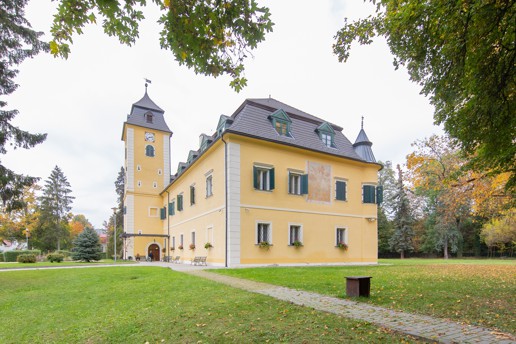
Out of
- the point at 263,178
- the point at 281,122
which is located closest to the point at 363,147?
the point at 281,122

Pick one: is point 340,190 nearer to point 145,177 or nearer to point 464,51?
point 464,51

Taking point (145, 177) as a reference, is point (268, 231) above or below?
below

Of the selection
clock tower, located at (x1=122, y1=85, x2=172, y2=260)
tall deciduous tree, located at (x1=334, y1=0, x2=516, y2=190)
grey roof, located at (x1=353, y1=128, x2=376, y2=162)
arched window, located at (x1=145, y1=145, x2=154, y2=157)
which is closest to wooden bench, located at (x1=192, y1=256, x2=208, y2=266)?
clock tower, located at (x1=122, y1=85, x2=172, y2=260)

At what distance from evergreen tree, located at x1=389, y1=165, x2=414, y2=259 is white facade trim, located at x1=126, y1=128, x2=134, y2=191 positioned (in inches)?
1370

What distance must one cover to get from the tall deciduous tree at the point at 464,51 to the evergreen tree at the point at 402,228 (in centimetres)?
4090

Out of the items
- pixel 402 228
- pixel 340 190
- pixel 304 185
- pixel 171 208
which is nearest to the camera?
pixel 304 185

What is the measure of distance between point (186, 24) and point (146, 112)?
32642mm

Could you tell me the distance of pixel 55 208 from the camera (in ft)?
168

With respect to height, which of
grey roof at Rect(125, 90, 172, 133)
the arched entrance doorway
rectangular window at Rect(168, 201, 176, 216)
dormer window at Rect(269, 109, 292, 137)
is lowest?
the arched entrance doorway

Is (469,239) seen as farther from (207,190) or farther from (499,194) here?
(207,190)

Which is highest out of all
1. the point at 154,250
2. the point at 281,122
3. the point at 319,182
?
the point at 281,122

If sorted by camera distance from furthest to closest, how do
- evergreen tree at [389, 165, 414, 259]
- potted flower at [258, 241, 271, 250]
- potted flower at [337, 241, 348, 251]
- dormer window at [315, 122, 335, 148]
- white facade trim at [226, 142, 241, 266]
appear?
evergreen tree at [389, 165, 414, 259] → dormer window at [315, 122, 335, 148] → potted flower at [337, 241, 348, 251] → potted flower at [258, 241, 271, 250] → white facade trim at [226, 142, 241, 266]

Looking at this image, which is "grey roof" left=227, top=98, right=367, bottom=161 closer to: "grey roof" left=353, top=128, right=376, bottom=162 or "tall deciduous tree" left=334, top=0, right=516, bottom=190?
"grey roof" left=353, top=128, right=376, bottom=162

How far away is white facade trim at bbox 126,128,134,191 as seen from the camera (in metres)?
31.7
